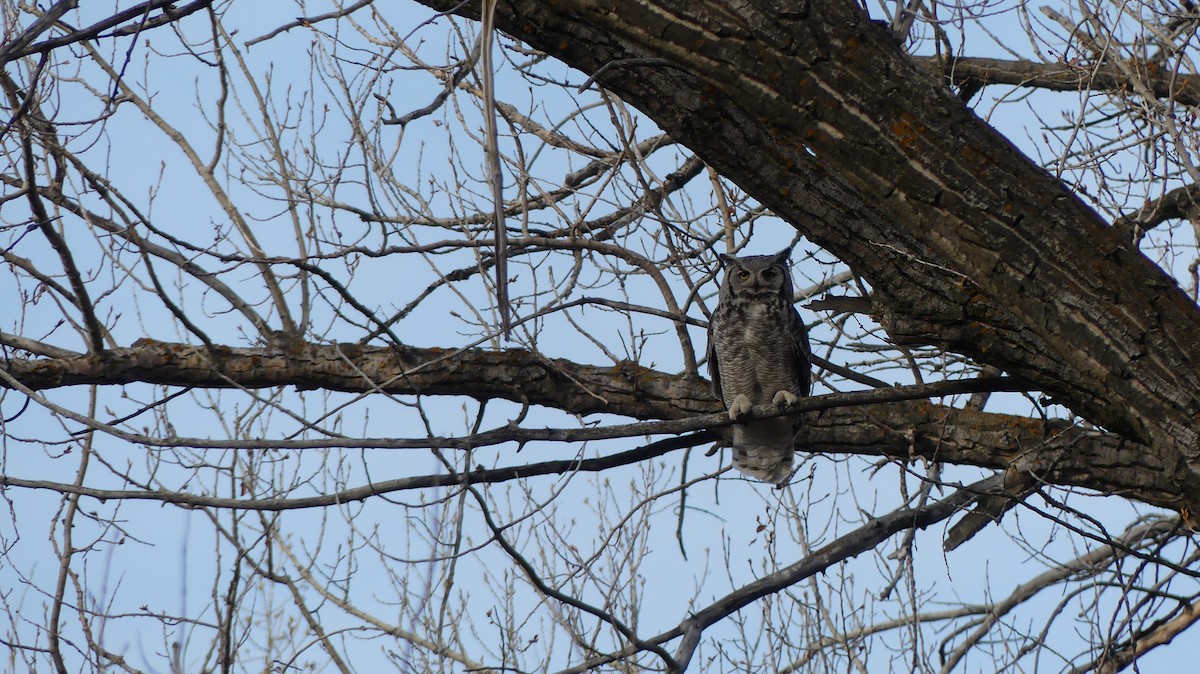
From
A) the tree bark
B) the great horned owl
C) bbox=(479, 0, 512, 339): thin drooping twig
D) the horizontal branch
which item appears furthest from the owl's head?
bbox=(479, 0, 512, 339): thin drooping twig

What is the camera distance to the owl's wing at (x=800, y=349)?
15.5ft

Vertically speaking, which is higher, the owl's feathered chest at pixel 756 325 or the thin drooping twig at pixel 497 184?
the owl's feathered chest at pixel 756 325

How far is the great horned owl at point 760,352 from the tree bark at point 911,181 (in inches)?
82.7

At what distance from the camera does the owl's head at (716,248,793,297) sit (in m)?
4.65

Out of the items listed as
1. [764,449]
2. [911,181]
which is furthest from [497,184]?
[764,449]

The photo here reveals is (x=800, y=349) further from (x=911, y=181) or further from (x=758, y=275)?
(x=911, y=181)

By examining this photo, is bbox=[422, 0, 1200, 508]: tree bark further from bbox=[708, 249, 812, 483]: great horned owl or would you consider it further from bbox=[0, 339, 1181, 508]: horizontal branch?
bbox=[708, 249, 812, 483]: great horned owl

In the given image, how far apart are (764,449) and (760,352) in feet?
1.45

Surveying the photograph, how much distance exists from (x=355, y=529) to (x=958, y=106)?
12.1ft

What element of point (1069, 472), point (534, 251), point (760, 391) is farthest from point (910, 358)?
point (534, 251)

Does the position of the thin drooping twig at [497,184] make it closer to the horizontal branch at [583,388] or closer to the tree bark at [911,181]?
the tree bark at [911,181]

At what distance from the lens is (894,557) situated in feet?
14.0

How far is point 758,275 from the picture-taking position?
15.3 feet

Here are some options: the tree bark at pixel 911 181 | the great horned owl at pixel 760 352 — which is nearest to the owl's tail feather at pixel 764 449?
the great horned owl at pixel 760 352
